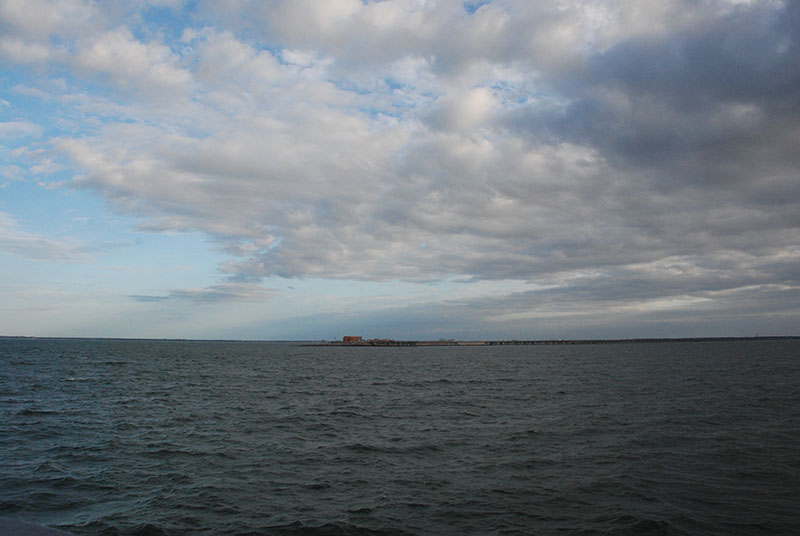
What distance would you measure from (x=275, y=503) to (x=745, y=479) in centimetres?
1621

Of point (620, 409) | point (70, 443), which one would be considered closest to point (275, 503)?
point (70, 443)

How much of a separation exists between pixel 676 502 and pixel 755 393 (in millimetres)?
33969

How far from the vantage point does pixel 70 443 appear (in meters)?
22.7

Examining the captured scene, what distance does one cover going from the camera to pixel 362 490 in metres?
16.2

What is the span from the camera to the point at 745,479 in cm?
1748

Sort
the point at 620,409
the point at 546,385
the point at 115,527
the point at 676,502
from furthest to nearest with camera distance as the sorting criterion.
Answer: the point at 546,385 < the point at 620,409 < the point at 676,502 < the point at 115,527

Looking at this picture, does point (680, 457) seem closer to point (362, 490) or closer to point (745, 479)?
point (745, 479)

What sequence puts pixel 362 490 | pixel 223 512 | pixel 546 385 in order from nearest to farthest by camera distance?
pixel 223 512 < pixel 362 490 < pixel 546 385

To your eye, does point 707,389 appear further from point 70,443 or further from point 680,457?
point 70,443

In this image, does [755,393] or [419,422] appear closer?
[419,422]

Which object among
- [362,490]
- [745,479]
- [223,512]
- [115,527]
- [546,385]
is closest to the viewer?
[115,527]

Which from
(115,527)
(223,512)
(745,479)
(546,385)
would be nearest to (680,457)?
(745,479)

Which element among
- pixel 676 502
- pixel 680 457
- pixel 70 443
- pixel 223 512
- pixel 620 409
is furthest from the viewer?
pixel 620 409

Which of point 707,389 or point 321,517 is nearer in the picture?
point 321,517
